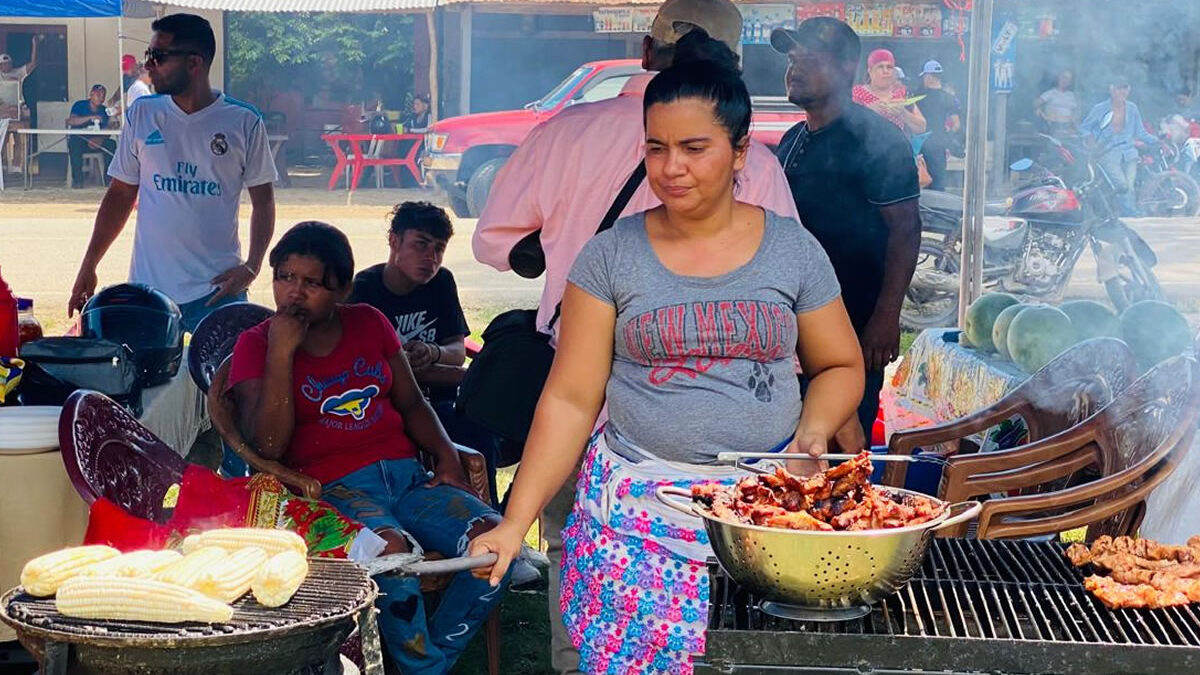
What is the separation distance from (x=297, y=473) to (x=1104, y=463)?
2430mm

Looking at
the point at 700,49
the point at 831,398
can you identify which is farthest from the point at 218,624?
the point at 700,49

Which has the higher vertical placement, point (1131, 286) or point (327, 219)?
point (1131, 286)

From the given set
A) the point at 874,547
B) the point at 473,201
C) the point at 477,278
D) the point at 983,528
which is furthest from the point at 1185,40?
the point at 473,201

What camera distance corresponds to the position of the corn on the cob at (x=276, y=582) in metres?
2.45

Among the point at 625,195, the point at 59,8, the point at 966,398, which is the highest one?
the point at 59,8

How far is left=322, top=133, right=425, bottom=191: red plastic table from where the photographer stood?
19469 mm

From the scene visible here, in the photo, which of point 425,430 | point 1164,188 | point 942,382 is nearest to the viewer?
point 425,430

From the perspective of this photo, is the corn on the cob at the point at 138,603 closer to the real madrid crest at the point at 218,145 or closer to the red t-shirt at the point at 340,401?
the red t-shirt at the point at 340,401

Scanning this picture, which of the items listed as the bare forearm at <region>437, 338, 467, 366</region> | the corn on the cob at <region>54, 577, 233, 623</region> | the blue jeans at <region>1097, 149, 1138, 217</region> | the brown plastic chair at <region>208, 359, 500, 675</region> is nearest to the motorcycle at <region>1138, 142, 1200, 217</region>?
the blue jeans at <region>1097, 149, 1138, 217</region>

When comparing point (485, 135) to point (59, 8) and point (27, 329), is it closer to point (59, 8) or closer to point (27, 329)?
point (59, 8)

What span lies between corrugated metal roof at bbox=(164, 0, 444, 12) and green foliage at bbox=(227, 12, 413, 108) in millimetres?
7438

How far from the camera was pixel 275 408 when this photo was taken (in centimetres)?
407

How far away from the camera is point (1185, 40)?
464cm

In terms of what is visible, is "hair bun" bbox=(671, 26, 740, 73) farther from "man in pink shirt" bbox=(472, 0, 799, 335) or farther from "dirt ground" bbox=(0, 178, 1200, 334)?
"dirt ground" bbox=(0, 178, 1200, 334)
